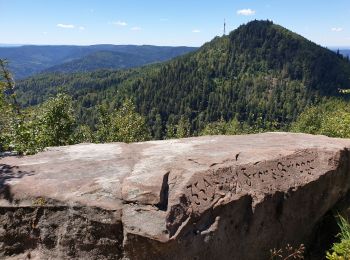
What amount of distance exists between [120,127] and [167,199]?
38.1 meters

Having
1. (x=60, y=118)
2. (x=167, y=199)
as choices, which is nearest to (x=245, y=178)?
(x=167, y=199)

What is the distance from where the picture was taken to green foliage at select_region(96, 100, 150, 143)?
45.7m

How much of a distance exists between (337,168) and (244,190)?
446 cm

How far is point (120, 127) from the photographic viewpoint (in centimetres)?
4772

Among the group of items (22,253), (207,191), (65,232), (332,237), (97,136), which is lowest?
(97,136)

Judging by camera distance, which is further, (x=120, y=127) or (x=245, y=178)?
(x=120, y=127)

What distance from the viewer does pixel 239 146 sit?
566 inches

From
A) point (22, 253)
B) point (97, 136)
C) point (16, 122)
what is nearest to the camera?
point (22, 253)

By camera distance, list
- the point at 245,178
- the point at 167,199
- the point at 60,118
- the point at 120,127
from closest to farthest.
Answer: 1. the point at 167,199
2. the point at 245,178
3. the point at 60,118
4. the point at 120,127

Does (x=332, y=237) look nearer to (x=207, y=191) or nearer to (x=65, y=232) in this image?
(x=207, y=191)

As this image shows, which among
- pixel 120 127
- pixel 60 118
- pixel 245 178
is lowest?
pixel 120 127

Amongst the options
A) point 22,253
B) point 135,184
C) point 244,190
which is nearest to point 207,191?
point 244,190

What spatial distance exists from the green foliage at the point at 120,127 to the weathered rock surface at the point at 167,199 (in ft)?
102

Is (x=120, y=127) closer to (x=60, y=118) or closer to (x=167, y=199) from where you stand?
(x=60, y=118)
